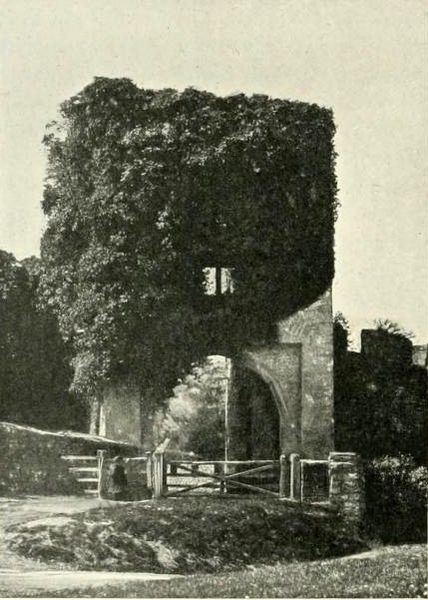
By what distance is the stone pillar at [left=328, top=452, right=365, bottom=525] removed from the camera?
18.7 meters

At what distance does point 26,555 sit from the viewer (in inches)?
565

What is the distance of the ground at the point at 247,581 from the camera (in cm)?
1248

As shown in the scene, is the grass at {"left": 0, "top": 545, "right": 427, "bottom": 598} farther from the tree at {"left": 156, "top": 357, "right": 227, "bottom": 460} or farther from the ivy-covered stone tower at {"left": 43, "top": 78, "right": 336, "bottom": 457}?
the tree at {"left": 156, "top": 357, "right": 227, "bottom": 460}

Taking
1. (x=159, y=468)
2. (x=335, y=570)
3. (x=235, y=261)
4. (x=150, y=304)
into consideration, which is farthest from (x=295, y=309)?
(x=335, y=570)

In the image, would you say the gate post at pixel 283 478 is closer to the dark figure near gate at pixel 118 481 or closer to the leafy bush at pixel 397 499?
the leafy bush at pixel 397 499

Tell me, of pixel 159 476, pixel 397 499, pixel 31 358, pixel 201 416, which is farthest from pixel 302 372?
pixel 201 416

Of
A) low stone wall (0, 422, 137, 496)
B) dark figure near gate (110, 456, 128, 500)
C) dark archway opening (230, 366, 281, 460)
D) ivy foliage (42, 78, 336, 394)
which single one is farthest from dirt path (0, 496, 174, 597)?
dark archway opening (230, 366, 281, 460)

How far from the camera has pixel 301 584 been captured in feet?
42.3

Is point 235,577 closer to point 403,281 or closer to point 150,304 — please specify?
point 403,281

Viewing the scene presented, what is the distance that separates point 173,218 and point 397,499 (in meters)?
7.69

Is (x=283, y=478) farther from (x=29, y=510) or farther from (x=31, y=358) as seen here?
(x=31, y=358)

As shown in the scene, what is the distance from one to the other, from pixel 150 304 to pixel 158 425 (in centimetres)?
336

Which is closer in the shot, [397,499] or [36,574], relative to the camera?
[36,574]

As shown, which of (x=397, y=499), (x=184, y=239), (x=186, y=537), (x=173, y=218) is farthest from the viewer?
(x=184, y=239)
